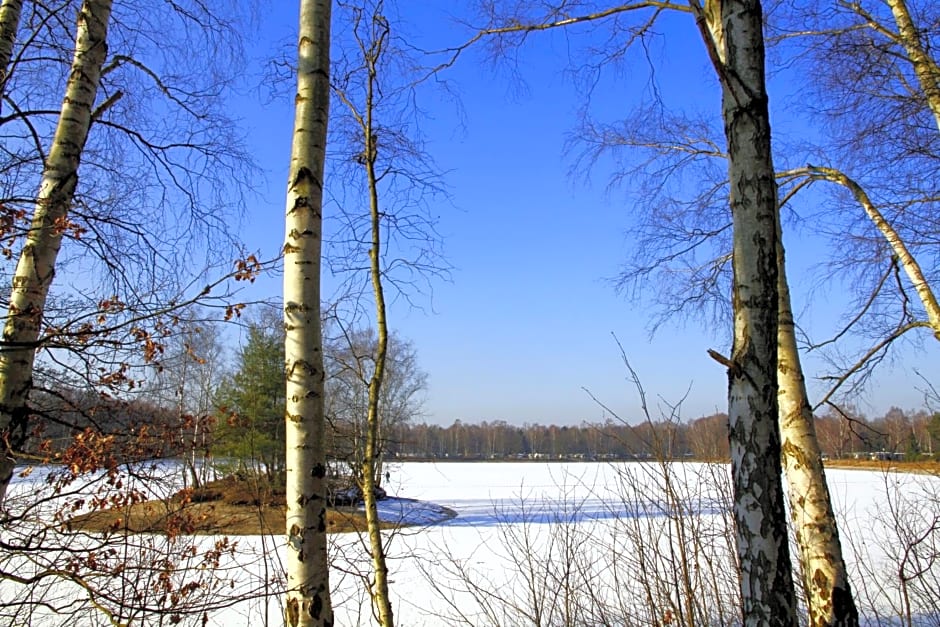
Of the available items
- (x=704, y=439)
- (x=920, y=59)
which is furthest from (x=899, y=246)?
(x=704, y=439)

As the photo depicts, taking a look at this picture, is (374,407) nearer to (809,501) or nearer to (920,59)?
(809,501)

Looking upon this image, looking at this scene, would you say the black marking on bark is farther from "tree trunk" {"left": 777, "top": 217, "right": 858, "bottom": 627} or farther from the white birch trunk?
the white birch trunk

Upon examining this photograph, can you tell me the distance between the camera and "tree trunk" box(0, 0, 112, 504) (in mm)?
2496

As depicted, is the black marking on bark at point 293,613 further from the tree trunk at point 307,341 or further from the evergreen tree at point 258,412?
the evergreen tree at point 258,412

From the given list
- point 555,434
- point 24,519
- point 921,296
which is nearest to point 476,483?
point 555,434

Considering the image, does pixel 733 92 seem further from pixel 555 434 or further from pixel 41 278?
pixel 555 434

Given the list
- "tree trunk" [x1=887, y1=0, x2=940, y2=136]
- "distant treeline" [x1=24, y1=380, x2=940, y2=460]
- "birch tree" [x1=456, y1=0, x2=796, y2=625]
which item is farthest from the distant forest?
"tree trunk" [x1=887, y1=0, x2=940, y2=136]

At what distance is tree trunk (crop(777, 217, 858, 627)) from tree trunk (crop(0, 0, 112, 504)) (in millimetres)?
3294

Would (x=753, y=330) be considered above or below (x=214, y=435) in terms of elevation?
above

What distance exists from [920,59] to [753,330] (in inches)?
182

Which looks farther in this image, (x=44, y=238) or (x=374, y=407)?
(x=374, y=407)

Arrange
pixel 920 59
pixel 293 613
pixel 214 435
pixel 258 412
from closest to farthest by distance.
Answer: pixel 293 613 → pixel 214 435 → pixel 920 59 → pixel 258 412

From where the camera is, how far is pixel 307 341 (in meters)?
2.12

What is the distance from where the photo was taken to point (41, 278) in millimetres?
2619
